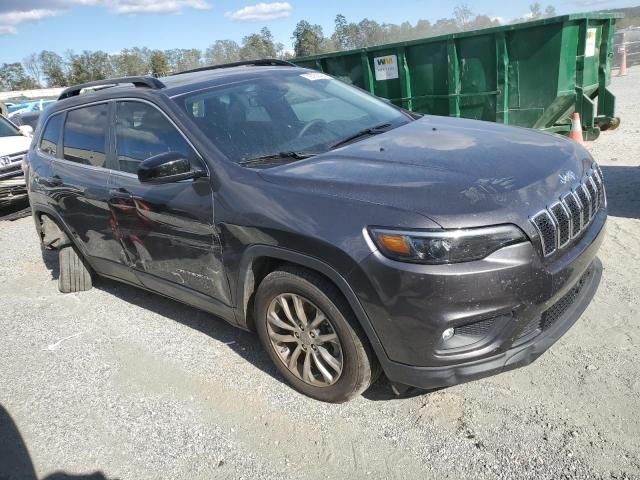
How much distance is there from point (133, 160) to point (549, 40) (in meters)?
6.44

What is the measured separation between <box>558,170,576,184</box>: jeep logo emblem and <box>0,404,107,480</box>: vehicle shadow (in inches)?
111

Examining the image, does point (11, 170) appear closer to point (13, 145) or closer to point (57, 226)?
point (13, 145)

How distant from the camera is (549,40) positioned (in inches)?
306

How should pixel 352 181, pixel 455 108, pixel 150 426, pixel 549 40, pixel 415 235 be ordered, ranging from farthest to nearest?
pixel 455 108 → pixel 549 40 → pixel 150 426 → pixel 352 181 → pixel 415 235

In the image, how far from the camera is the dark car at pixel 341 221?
96.5 inches

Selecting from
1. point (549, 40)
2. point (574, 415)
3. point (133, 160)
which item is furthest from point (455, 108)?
point (574, 415)

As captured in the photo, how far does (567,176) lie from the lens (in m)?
2.84

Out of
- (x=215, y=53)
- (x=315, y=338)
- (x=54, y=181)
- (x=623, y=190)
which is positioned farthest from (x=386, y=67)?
(x=215, y=53)

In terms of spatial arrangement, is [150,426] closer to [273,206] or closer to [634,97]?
[273,206]

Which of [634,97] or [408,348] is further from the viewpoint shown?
[634,97]

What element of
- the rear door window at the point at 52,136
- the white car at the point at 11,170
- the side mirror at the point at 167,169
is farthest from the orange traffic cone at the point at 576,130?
the white car at the point at 11,170

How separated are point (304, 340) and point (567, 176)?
165 centimetres

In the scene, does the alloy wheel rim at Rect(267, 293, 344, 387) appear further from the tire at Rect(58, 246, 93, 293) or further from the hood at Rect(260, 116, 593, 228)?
the tire at Rect(58, 246, 93, 293)

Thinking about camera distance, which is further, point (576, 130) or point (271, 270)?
point (576, 130)
